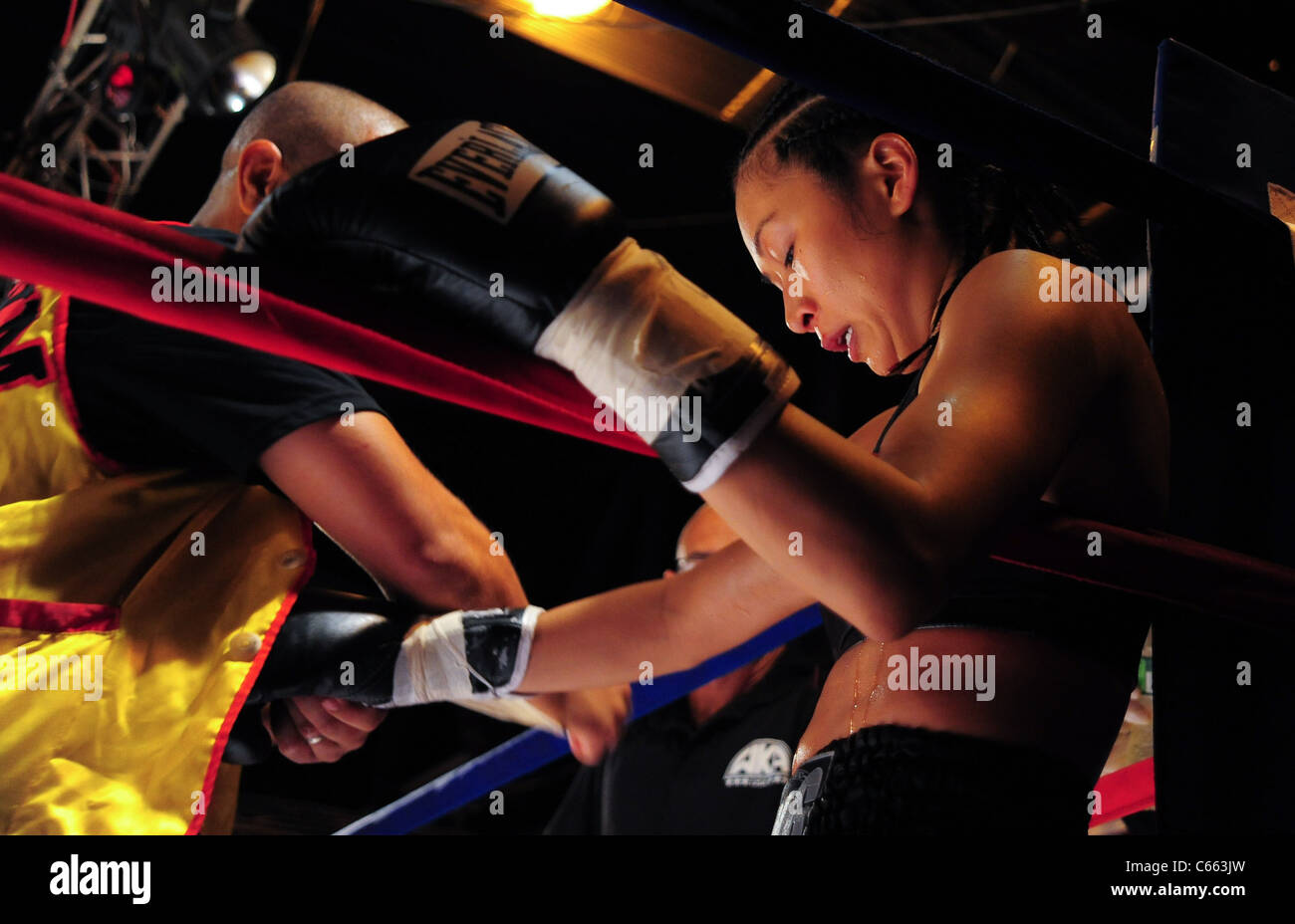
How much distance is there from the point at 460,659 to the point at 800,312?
53cm

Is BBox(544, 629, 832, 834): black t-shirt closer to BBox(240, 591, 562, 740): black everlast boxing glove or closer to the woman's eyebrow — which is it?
BBox(240, 591, 562, 740): black everlast boxing glove

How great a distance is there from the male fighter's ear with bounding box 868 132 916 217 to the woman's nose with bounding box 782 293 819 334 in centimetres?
12

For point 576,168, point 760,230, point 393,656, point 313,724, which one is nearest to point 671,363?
point 760,230

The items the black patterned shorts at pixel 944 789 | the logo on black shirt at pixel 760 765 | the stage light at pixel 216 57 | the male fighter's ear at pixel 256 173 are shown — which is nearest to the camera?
the black patterned shorts at pixel 944 789

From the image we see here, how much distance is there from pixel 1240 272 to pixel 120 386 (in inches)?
45.8

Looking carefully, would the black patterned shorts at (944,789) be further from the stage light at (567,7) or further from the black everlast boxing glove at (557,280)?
the stage light at (567,7)

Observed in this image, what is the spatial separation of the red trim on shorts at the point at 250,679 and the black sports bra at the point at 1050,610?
59cm

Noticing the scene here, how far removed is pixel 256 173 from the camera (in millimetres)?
1357

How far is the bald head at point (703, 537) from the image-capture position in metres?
2.24

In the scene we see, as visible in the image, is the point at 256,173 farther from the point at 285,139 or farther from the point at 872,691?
the point at 872,691

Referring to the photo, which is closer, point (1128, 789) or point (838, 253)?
point (838, 253)

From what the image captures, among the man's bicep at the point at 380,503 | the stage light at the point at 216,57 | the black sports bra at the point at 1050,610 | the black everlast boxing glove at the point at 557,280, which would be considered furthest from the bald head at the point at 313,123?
the stage light at the point at 216,57

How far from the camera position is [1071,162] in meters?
0.80

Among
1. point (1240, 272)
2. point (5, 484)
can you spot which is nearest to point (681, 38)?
point (1240, 272)
